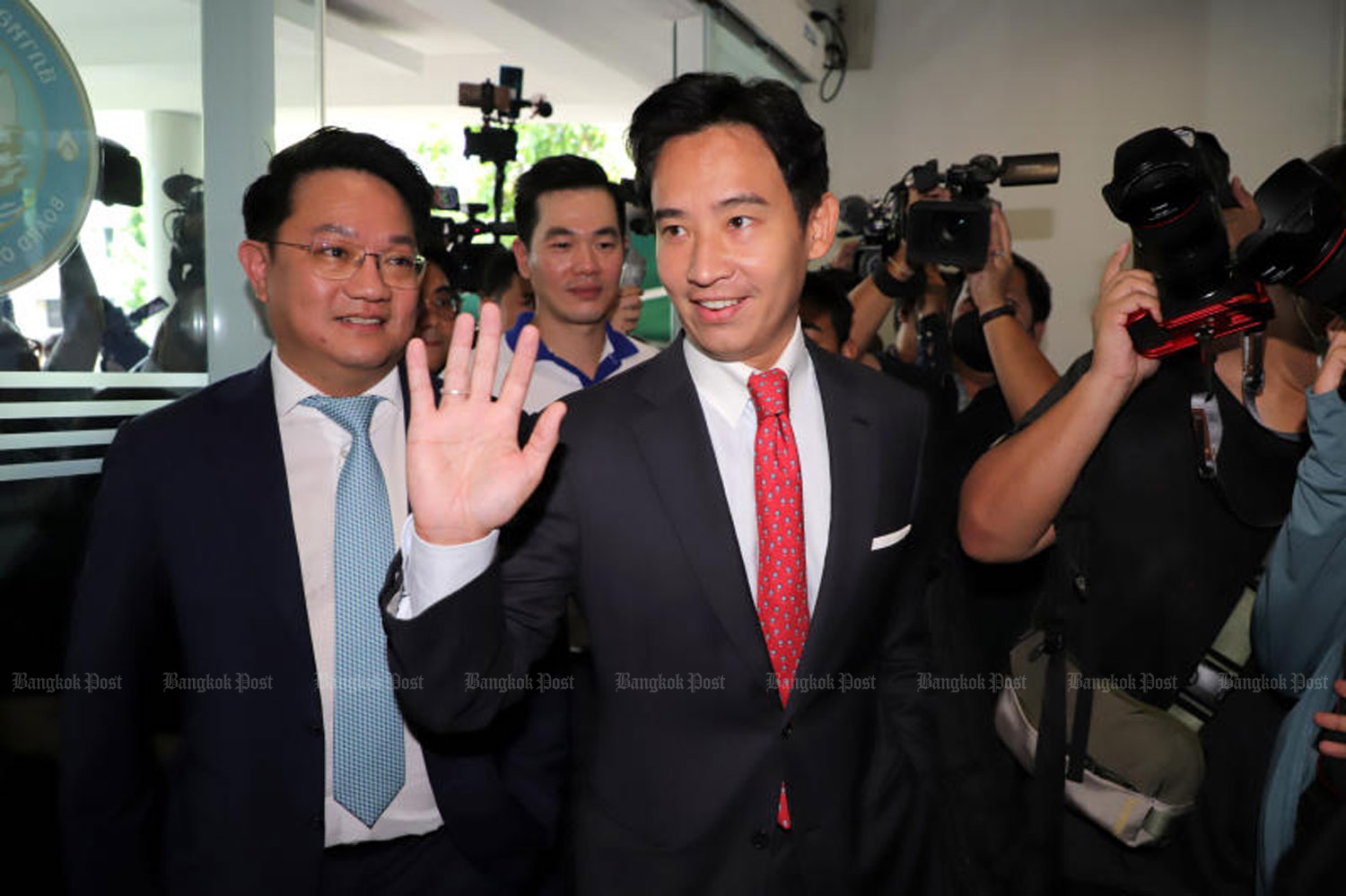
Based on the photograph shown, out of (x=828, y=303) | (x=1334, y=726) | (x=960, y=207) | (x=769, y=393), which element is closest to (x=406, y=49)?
(x=828, y=303)

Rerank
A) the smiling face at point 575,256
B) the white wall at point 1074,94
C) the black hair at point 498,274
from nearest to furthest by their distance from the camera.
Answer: the smiling face at point 575,256 < the black hair at point 498,274 < the white wall at point 1074,94

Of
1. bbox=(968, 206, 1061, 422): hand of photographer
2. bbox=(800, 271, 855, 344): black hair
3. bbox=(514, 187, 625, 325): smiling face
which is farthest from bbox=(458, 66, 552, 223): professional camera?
bbox=(968, 206, 1061, 422): hand of photographer

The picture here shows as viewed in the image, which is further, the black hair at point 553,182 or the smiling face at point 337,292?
the black hair at point 553,182

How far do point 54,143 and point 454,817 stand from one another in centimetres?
142

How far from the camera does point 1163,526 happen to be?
160cm

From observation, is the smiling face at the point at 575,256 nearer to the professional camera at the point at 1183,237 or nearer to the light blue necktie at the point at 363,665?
the light blue necktie at the point at 363,665

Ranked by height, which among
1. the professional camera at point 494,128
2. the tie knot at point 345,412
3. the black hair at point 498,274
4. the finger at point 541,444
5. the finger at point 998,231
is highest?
the professional camera at point 494,128

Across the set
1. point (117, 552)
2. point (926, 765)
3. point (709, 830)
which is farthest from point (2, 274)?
point (926, 765)

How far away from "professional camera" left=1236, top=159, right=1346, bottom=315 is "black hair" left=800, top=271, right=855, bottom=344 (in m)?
1.58

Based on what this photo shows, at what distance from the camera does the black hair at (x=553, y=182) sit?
110 inches

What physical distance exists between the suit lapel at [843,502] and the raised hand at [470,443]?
0.45 m

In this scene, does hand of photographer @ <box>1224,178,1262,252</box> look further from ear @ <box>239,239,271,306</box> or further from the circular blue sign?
the circular blue sign

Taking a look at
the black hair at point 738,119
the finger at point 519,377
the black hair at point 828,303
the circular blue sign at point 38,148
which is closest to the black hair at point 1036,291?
the black hair at point 828,303

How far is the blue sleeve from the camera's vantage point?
1.31 metres
